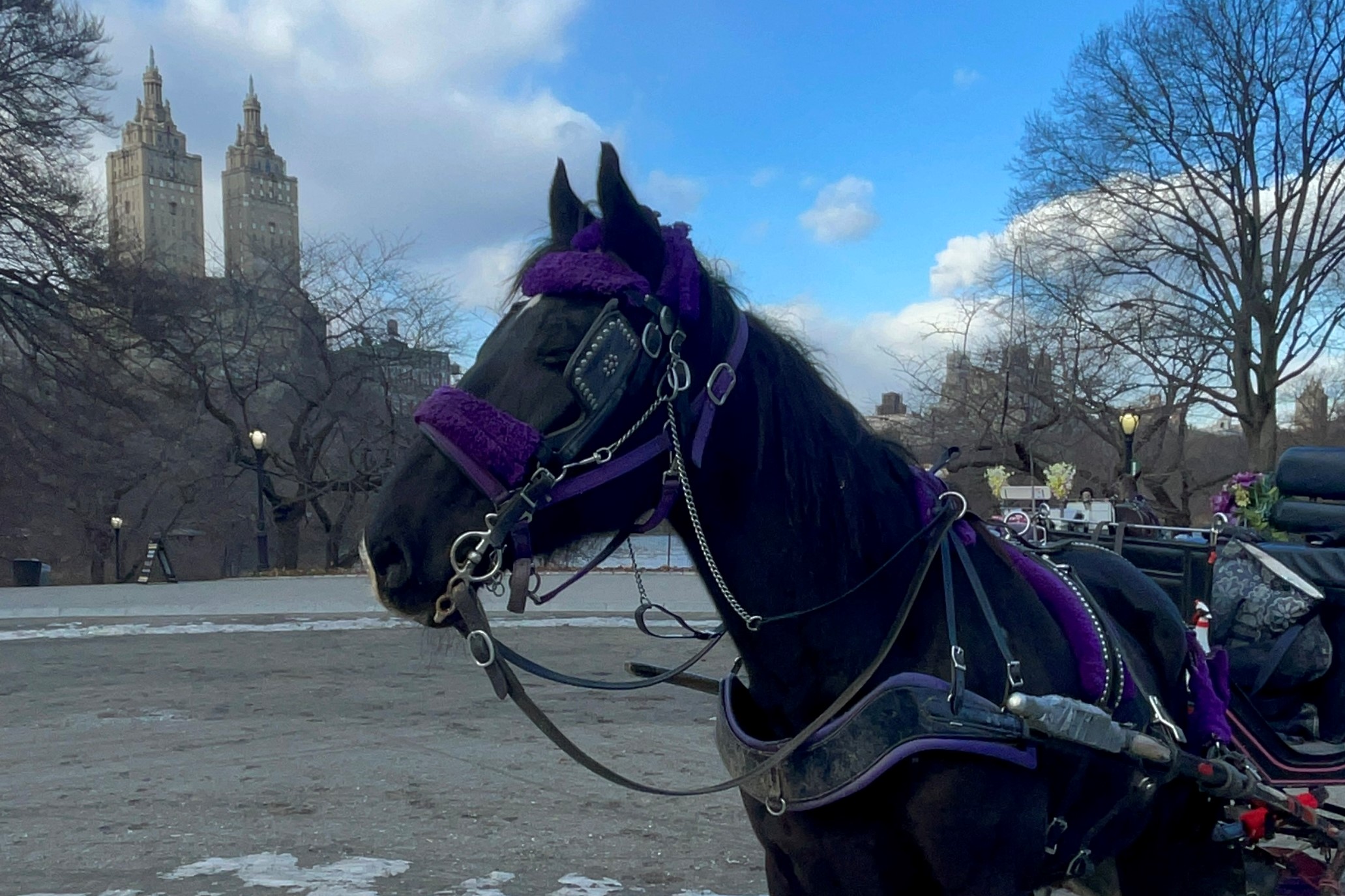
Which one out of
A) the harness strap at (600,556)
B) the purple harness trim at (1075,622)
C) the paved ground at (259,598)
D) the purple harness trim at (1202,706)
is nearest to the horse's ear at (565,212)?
the harness strap at (600,556)

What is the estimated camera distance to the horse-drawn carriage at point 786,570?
1822mm

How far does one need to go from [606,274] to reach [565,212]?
0.72 ft

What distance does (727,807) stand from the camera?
17.7 ft

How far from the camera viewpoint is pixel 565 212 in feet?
6.69

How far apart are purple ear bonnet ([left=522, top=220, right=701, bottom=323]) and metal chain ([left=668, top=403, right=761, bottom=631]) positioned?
0.22 m

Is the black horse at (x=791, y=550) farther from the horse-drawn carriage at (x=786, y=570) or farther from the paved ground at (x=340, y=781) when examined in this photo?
the paved ground at (x=340, y=781)

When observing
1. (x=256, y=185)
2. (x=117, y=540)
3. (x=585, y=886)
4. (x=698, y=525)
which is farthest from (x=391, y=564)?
(x=256, y=185)

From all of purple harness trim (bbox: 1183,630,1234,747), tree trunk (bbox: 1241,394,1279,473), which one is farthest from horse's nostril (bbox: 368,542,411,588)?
tree trunk (bbox: 1241,394,1279,473)

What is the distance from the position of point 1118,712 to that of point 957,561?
61cm

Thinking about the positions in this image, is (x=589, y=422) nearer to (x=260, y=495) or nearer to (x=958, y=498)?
(x=958, y=498)

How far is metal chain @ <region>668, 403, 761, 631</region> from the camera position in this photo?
190 centimetres

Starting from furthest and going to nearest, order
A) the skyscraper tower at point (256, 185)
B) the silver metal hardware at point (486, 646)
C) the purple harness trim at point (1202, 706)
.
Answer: the skyscraper tower at point (256, 185) < the purple harness trim at point (1202, 706) < the silver metal hardware at point (486, 646)

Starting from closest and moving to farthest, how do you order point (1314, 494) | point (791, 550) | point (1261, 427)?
point (791, 550)
point (1314, 494)
point (1261, 427)

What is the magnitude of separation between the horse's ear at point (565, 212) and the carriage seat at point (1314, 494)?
3.21 m
